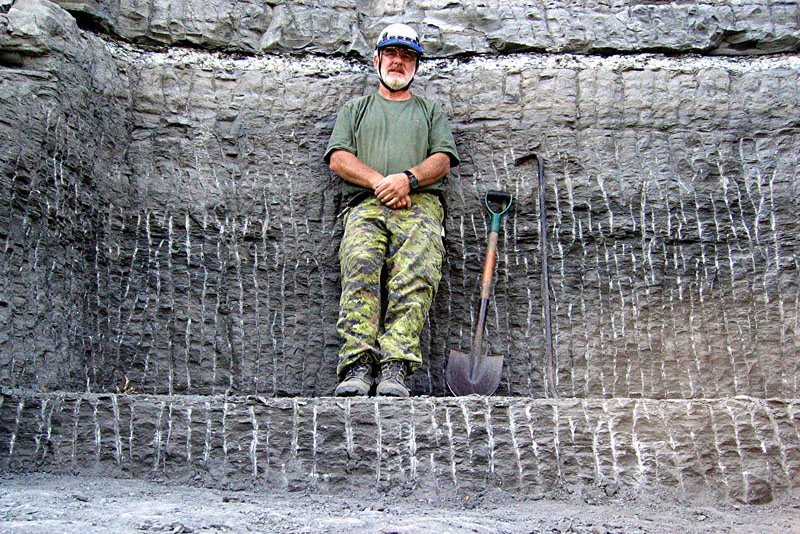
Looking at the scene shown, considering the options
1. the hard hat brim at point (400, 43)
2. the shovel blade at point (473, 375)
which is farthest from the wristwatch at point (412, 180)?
the shovel blade at point (473, 375)

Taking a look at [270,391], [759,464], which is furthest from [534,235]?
[759,464]

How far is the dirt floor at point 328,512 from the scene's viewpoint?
2646 millimetres

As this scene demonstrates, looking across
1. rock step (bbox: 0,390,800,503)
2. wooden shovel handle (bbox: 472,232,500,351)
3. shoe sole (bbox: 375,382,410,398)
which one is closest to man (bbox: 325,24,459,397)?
shoe sole (bbox: 375,382,410,398)

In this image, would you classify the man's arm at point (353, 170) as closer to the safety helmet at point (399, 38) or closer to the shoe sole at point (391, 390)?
the safety helmet at point (399, 38)

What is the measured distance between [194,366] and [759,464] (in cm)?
266

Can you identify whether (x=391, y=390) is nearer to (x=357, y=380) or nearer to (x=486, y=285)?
(x=357, y=380)

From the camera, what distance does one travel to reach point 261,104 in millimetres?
4973

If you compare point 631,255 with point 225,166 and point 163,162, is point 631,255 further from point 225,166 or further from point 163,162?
point 163,162

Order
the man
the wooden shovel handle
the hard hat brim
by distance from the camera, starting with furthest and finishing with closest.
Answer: the hard hat brim, the wooden shovel handle, the man

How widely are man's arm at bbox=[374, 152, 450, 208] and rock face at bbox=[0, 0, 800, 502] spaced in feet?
1.54

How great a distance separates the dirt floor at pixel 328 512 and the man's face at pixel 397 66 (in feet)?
7.52

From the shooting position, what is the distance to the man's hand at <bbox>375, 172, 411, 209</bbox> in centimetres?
422

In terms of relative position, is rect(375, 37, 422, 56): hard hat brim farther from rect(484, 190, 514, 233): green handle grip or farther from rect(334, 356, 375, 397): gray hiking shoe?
rect(334, 356, 375, 397): gray hiking shoe

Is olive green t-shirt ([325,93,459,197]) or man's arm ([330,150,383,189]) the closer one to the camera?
man's arm ([330,150,383,189])
